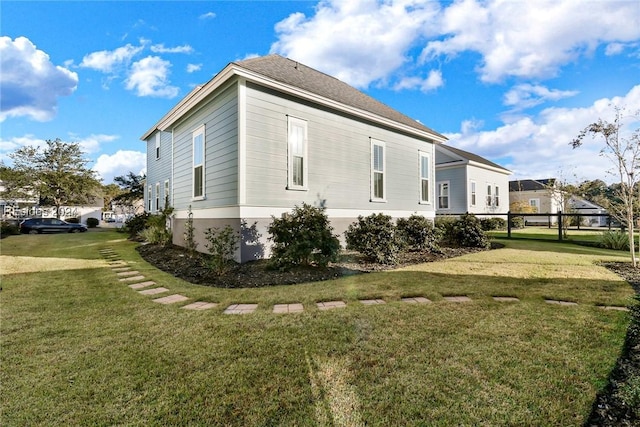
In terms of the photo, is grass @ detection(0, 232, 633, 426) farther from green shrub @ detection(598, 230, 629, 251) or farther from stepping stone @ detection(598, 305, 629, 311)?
green shrub @ detection(598, 230, 629, 251)

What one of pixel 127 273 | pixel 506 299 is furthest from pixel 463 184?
pixel 127 273

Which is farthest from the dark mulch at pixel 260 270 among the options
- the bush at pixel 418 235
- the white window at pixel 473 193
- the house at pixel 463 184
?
the white window at pixel 473 193

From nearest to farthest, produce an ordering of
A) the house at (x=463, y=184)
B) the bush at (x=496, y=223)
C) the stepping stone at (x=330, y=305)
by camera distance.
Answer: the stepping stone at (x=330, y=305) < the bush at (x=496, y=223) < the house at (x=463, y=184)

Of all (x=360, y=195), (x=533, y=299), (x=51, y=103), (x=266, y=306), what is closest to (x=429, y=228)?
(x=360, y=195)

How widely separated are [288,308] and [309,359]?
1320mm

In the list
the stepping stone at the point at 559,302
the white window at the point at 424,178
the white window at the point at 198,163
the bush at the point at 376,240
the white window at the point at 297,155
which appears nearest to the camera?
A: the stepping stone at the point at 559,302

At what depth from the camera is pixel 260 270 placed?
589 cm

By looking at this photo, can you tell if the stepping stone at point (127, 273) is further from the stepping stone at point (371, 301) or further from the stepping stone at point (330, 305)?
the stepping stone at point (371, 301)

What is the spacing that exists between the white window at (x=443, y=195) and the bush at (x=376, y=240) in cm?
1371

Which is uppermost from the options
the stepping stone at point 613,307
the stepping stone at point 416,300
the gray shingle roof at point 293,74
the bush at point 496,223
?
the gray shingle roof at point 293,74

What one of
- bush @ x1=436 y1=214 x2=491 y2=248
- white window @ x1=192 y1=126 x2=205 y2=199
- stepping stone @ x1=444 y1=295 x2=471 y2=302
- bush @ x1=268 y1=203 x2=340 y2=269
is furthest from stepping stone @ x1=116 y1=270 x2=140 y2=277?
bush @ x1=436 y1=214 x2=491 y2=248

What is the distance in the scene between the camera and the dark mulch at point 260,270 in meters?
5.20

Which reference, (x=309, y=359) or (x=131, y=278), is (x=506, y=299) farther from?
(x=131, y=278)

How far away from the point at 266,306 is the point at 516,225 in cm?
2131
